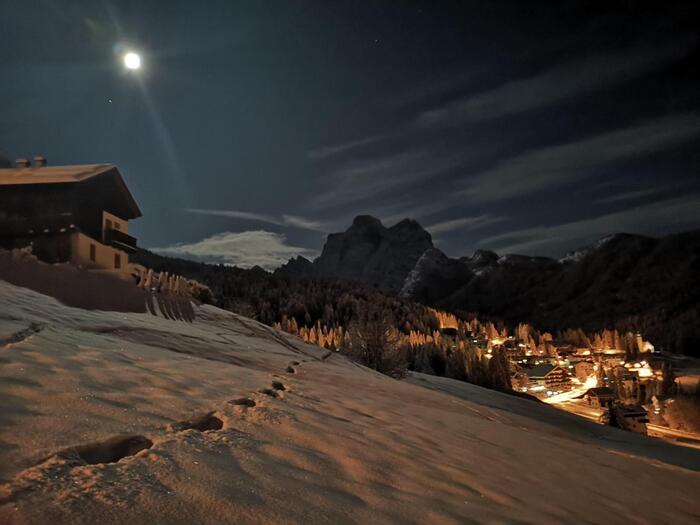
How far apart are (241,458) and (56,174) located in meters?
25.2

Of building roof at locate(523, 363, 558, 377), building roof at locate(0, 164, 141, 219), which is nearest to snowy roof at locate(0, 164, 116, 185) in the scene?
building roof at locate(0, 164, 141, 219)

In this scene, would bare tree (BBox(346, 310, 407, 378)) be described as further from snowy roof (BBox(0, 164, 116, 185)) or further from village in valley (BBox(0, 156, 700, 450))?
snowy roof (BBox(0, 164, 116, 185))

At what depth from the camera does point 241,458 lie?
318cm

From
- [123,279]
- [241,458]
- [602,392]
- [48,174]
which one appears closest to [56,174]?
[48,174]

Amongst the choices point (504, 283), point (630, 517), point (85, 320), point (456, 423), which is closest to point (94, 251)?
point (85, 320)

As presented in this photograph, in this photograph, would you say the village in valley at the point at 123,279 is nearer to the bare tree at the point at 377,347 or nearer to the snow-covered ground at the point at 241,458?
the bare tree at the point at 377,347

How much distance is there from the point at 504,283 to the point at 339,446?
8088 inches

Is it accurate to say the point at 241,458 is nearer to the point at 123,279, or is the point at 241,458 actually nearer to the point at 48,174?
the point at 123,279

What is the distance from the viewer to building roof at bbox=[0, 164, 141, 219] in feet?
70.8

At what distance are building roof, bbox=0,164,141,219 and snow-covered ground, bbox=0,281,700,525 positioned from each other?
1794 centimetres

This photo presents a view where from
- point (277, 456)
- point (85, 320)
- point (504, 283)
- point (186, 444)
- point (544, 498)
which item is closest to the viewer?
point (186, 444)

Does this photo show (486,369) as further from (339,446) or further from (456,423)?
(339,446)

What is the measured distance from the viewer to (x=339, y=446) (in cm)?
415

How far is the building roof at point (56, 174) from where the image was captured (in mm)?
21578
